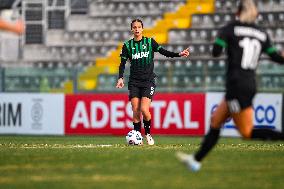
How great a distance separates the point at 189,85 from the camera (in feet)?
85.1

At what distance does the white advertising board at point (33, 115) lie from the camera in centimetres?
2569

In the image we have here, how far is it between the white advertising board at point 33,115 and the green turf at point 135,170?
36.0 ft

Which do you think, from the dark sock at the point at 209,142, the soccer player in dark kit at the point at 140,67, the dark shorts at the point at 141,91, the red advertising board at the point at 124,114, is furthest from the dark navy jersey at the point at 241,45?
the red advertising board at the point at 124,114

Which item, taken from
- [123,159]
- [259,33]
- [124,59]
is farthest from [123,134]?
[259,33]

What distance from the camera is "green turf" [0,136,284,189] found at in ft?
30.8

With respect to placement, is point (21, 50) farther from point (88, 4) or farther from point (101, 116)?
point (101, 116)

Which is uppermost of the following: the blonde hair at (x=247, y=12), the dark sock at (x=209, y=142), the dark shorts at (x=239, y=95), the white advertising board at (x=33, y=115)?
the blonde hair at (x=247, y=12)

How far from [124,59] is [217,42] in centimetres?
669

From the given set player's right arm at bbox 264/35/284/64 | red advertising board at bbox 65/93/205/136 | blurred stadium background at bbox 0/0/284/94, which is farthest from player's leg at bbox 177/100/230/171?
blurred stadium background at bbox 0/0/284/94

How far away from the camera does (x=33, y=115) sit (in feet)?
84.5

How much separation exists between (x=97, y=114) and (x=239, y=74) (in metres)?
15.2

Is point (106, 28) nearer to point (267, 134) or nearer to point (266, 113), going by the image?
point (266, 113)

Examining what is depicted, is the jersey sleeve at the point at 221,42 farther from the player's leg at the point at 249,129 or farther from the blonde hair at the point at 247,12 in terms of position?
the player's leg at the point at 249,129

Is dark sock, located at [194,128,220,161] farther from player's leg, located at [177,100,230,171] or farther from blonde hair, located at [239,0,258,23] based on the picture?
blonde hair, located at [239,0,258,23]
